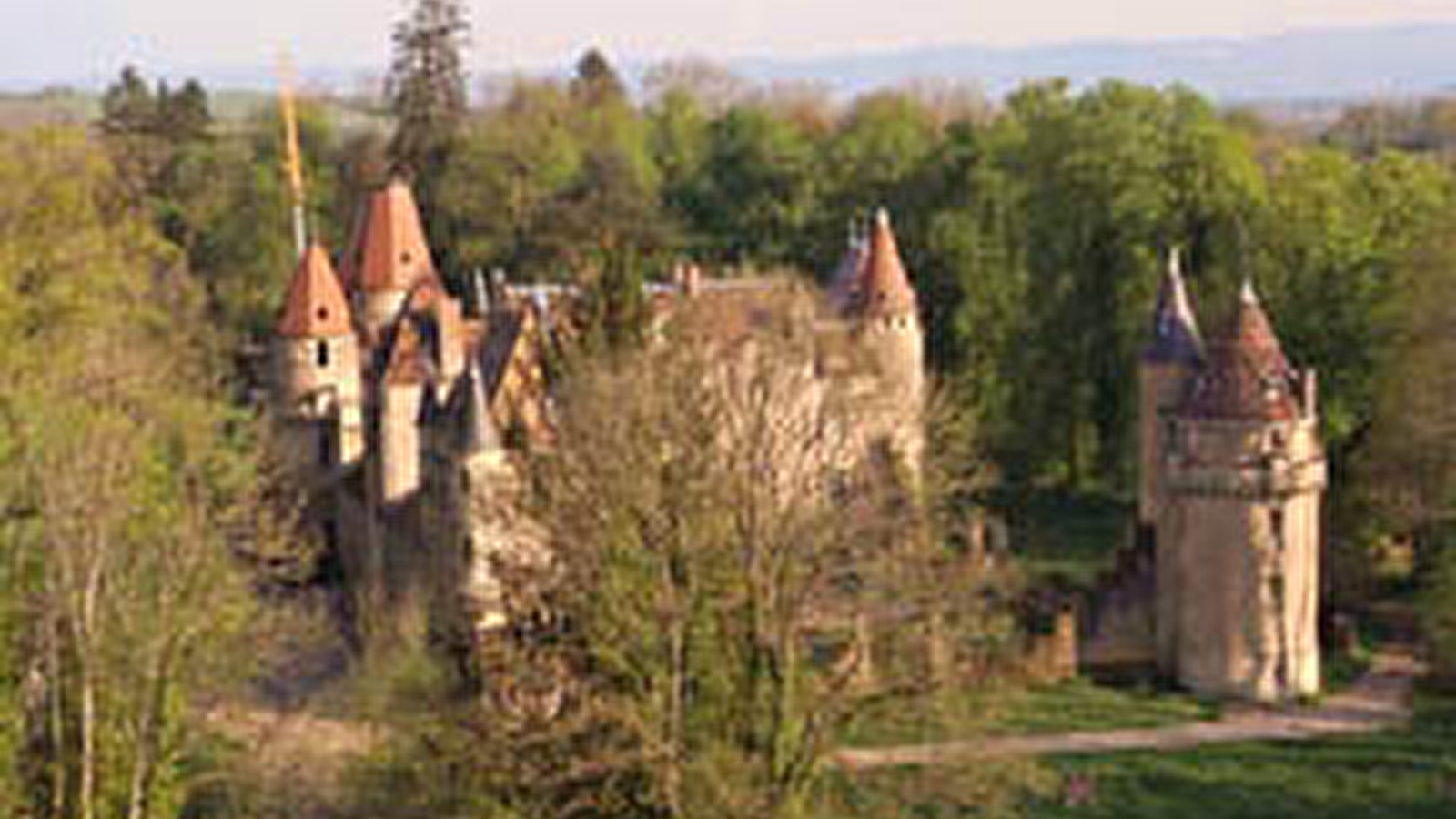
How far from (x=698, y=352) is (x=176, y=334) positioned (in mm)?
24138

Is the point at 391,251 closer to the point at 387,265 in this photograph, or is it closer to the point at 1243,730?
the point at 387,265

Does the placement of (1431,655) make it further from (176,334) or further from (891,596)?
(176,334)

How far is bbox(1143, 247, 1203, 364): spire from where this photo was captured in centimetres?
3275

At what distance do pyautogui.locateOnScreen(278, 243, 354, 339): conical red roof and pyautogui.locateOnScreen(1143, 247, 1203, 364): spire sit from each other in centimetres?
1701

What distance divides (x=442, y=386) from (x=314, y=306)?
567cm

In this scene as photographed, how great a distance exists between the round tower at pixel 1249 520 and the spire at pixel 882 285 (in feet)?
38.6

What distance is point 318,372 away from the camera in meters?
38.4

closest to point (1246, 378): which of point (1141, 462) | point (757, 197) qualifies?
point (1141, 462)

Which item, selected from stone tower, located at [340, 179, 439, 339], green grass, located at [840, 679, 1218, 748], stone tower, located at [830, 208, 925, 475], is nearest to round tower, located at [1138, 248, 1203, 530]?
green grass, located at [840, 679, 1218, 748]

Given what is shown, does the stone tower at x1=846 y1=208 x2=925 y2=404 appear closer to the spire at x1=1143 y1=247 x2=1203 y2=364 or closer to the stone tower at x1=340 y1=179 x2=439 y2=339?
→ the spire at x1=1143 y1=247 x2=1203 y2=364

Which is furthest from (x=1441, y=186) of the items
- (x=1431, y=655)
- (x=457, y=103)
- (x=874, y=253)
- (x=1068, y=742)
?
(x=457, y=103)

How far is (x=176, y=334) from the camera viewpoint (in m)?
42.9

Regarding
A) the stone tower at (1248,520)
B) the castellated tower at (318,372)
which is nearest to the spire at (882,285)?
the castellated tower at (318,372)

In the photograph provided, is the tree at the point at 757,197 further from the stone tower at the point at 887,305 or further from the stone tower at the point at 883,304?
the stone tower at the point at 887,305
